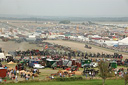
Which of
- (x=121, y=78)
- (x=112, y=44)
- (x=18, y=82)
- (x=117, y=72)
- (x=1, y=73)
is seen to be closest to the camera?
(x=18, y=82)

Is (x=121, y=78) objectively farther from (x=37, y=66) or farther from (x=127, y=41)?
(x=127, y=41)

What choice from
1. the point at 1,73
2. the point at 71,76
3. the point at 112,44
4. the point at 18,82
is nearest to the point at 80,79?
the point at 71,76

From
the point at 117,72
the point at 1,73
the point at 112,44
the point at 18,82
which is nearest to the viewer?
the point at 18,82

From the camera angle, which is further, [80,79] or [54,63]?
[54,63]

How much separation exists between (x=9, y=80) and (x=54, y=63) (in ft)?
22.5

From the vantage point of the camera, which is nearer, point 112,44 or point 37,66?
point 37,66

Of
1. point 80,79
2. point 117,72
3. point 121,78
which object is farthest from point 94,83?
point 117,72

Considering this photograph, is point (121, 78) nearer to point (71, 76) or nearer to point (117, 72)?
point (117, 72)

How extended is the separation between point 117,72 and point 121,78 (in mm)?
1847

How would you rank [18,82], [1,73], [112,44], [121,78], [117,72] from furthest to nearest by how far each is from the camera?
[112,44] → [117,72] → [121,78] → [1,73] → [18,82]

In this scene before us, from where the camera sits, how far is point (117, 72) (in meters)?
20.9

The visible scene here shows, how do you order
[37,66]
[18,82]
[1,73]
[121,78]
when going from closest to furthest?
[18,82] → [1,73] → [121,78] → [37,66]

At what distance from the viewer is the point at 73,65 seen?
77.9 ft

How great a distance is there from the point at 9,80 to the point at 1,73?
96cm
